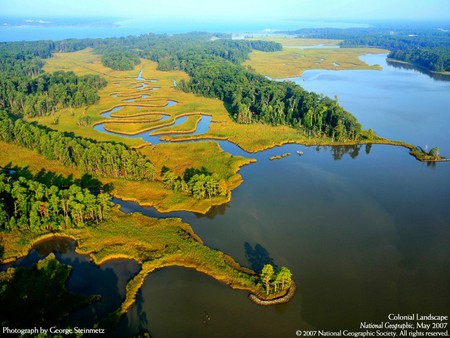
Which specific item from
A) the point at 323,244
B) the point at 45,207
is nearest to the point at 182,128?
the point at 45,207

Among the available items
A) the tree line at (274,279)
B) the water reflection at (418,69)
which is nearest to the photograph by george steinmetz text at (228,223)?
the tree line at (274,279)

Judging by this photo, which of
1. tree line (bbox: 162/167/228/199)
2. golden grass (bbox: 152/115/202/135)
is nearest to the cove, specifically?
tree line (bbox: 162/167/228/199)

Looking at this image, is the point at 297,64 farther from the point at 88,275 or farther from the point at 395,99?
the point at 88,275

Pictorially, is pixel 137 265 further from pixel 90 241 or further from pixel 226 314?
pixel 226 314

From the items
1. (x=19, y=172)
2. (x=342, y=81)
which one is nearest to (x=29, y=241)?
(x=19, y=172)

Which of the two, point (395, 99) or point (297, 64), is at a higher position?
point (297, 64)

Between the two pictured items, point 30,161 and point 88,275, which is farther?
point 30,161

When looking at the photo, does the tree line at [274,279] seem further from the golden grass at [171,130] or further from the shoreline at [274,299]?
the golden grass at [171,130]
